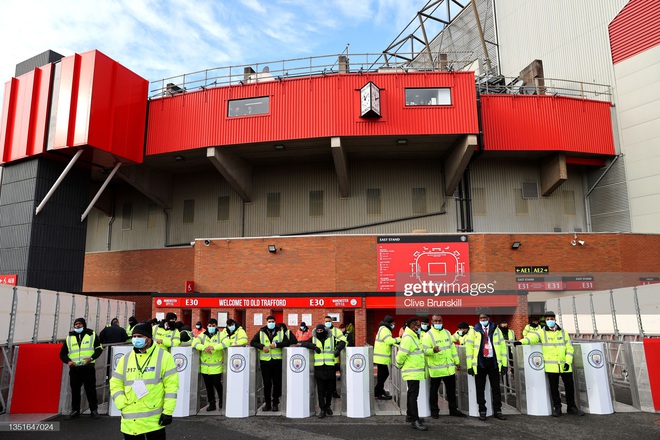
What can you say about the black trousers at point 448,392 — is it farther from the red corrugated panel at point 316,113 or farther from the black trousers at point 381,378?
the red corrugated panel at point 316,113

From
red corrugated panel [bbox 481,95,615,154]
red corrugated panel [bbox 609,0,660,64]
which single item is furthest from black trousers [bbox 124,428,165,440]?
red corrugated panel [bbox 609,0,660,64]

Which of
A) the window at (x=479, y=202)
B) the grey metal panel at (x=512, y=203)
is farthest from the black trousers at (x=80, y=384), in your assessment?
the window at (x=479, y=202)

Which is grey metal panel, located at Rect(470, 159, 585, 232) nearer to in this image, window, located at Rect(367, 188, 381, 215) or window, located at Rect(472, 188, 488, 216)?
window, located at Rect(472, 188, 488, 216)

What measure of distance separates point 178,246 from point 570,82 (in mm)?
24820

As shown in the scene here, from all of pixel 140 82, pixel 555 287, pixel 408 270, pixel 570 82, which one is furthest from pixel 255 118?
pixel 570 82

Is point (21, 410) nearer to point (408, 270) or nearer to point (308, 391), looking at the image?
point (308, 391)

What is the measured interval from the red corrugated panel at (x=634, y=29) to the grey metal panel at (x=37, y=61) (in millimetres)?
29000

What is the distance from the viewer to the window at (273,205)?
28.2 metres

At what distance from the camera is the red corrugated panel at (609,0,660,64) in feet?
80.4

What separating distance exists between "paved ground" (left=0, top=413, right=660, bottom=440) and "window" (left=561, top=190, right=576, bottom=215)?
19.6m

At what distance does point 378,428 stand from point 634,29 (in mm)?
25808

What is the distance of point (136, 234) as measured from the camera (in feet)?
102

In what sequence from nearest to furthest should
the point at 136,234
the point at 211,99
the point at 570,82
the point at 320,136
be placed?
1. the point at 320,136
2. the point at 211,99
3. the point at 570,82
4. the point at 136,234

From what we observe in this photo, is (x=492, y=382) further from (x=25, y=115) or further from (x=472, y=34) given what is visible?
(x=472, y=34)
